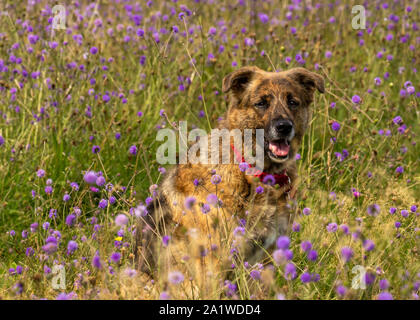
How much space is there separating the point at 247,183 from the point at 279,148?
46 cm

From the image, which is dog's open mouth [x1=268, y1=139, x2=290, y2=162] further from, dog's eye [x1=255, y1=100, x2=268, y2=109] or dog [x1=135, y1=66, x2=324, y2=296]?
dog's eye [x1=255, y1=100, x2=268, y2=109]

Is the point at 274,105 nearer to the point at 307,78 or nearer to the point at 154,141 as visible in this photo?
the point at 307,78

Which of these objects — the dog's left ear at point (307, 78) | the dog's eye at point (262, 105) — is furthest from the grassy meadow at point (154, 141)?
the dog's eye at point (262, 105)

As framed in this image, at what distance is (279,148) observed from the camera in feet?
13.1

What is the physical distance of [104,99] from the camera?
4.92 metres

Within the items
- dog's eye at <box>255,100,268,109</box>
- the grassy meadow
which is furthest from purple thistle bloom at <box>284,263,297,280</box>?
dog's eye at <box>255,100,268,109</box>

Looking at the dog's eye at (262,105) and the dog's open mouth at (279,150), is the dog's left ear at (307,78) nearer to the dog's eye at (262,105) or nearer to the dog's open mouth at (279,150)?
the dog's eye at (262,105)

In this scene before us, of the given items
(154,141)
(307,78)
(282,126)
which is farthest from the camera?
(154,141)

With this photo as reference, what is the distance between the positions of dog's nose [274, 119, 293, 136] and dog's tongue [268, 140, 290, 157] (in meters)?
0.10

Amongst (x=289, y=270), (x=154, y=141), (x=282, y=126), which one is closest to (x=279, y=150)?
(x=282, y=126)

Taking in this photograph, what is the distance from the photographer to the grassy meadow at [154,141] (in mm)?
3172
